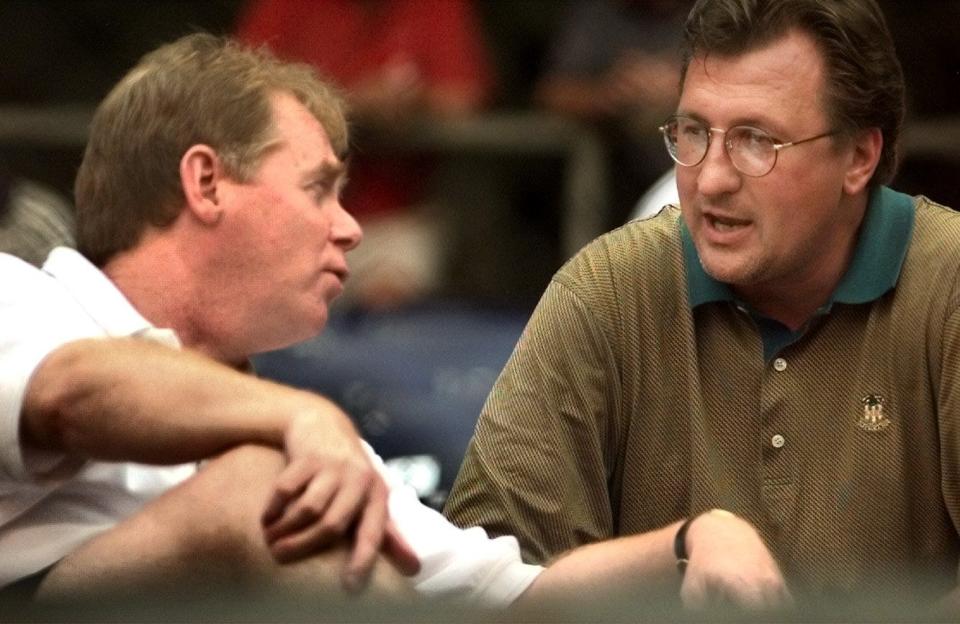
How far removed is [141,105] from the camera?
2238 millimetres

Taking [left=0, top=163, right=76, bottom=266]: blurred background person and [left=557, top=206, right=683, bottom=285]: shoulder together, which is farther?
[left=0, top=163, right=76, bottom=266]: blurred background person

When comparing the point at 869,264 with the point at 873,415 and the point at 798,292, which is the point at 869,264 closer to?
the point at 798,292

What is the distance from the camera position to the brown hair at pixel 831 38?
2.34 m

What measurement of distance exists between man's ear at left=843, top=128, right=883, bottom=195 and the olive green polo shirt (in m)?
0.08

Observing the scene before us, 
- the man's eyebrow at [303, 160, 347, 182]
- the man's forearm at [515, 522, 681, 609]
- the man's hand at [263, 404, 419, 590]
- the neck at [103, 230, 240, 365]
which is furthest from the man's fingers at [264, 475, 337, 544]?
the man's eyebrow at [303, 160, 347, 182]

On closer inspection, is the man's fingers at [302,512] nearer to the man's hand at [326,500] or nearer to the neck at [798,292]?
the man's hand at [326,500]

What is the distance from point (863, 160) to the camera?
2428 mm

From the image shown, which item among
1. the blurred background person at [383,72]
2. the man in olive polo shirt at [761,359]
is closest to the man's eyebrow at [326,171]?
the man in olive polo shirt at [761,359]

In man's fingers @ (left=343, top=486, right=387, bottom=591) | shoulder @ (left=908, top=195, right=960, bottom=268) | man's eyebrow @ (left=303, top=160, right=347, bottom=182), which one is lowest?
man's fingers @ (left=343, top=486, right=387, bottom=591)

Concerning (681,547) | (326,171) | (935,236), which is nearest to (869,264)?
(935,236)

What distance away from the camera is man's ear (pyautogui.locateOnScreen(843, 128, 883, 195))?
2.41 m

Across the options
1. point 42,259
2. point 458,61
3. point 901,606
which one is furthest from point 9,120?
point 901,606

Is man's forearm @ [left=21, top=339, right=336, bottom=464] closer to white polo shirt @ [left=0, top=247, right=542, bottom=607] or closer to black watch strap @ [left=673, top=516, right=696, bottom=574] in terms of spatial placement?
white polo shirt @ [left=0, top=247, right=542, bottom=607]

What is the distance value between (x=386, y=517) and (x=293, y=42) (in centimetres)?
290
